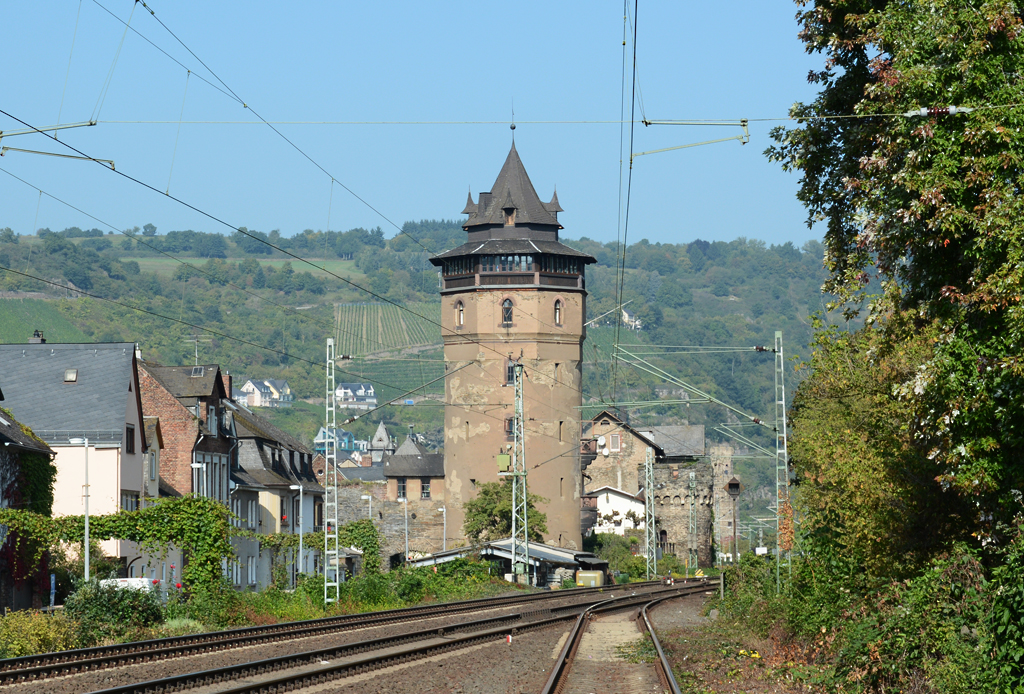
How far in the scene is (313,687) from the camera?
62.0 ft

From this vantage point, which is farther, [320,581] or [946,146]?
[320,581]

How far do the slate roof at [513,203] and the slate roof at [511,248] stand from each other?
1604 millimetres

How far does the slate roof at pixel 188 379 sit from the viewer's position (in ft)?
182

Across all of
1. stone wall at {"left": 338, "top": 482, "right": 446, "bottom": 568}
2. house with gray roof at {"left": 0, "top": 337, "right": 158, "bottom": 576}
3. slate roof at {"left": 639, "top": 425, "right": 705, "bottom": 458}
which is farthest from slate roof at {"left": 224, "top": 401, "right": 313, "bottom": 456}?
slate roof at {"left": 639, "top": 425, "right": 705, "bottom": 458}

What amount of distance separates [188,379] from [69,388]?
1151 cm

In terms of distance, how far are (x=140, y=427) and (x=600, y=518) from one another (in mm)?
62115

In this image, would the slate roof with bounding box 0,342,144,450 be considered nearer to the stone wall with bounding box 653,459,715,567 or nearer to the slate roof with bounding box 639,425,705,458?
the stone wall with bounding box 653,459,715,567

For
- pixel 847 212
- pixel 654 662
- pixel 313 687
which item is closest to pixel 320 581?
pixel 654 662

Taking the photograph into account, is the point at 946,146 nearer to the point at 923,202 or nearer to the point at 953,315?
the point at 923,202

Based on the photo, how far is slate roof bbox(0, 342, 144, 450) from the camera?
143 feet

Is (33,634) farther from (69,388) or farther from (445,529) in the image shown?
(445,529)

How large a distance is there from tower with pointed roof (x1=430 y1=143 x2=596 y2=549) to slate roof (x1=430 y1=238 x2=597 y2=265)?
0.23 feet

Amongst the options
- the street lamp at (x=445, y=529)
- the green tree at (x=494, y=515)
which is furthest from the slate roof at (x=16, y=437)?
the street lamp at (x=445, y=529)

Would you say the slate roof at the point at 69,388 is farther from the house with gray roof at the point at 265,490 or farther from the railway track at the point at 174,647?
the railway track at the point at 174,647
